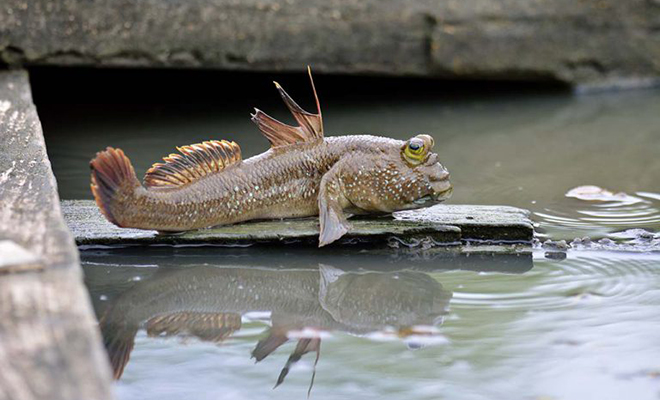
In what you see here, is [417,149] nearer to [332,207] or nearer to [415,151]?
[415,151]

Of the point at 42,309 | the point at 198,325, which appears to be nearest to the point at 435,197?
the point at 198,325

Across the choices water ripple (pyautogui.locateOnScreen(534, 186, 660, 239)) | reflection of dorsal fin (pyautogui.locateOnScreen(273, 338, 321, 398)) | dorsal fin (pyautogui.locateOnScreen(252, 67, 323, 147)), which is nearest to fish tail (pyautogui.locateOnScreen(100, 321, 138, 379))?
reflection of dorsal fin (pyautogui.locateOnScreen(273, 338, 321, 398))

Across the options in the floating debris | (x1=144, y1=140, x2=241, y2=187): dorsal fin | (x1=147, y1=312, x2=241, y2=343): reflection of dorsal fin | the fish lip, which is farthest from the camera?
the floating debris

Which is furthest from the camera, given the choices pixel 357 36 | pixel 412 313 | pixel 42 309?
pixel 357 36

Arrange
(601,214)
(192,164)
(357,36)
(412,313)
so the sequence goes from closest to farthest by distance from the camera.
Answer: (412,313)
(192,164)
(601,214)
(357,36)

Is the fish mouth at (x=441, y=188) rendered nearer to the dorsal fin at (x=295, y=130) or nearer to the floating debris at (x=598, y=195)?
the dorsal fin at (x=295, y=130)

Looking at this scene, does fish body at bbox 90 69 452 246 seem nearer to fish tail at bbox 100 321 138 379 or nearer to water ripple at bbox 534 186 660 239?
fish tail at bbox 100 321 138 379

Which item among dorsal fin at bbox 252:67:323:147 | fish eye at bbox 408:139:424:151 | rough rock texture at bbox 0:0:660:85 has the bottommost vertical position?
fish eye at bbox 408:139:424:151
